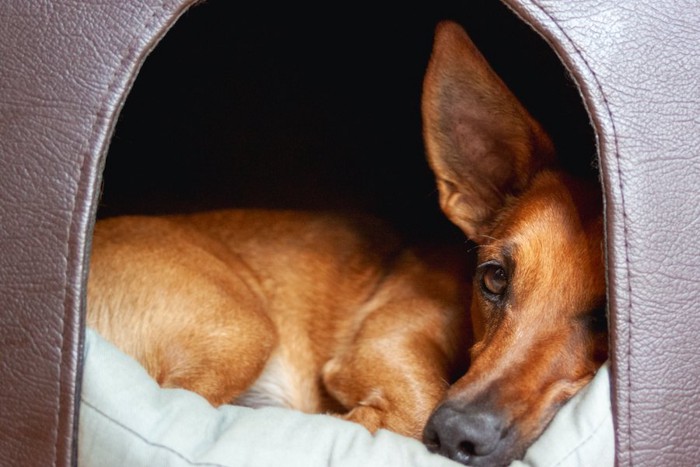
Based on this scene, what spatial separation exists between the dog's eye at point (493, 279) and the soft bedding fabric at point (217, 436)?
1.30 ft

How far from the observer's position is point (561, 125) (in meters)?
2.77

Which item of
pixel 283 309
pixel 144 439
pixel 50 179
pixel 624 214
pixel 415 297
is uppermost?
pixel 624 214

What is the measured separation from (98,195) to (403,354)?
1.07 meters

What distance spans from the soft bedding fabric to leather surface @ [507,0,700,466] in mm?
70

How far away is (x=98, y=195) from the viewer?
1.66 metres

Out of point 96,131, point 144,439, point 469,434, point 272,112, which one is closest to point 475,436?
point 469,434

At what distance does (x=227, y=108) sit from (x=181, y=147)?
0.23 metres

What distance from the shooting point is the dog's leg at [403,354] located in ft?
7.54

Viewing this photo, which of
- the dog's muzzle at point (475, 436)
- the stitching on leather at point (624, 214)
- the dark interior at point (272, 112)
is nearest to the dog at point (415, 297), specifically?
A: the dog's muzzle at point (475, 436)

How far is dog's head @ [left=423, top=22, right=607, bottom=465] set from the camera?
1752 millimetres

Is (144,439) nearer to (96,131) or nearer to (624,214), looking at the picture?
(96,131)

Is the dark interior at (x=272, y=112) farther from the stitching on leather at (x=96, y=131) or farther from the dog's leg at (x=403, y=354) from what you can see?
the stitching on leather at (x=96, y=131)

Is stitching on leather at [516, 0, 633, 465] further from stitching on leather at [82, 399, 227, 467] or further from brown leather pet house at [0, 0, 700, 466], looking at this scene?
stitching on leather at [82, 399, 227, 467]

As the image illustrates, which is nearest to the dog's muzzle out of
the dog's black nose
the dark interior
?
the dog's black nose
